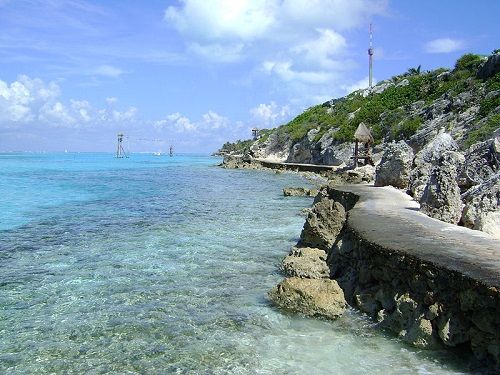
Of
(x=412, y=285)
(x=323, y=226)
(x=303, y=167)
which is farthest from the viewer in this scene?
(x=303, y=167)

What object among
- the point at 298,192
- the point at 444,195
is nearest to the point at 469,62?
the point at 298,192

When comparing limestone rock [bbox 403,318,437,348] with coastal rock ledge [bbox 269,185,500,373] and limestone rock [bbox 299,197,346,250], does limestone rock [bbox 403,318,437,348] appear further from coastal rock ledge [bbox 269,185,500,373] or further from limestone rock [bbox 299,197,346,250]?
limestone rock [bbox 299,197,346,250]

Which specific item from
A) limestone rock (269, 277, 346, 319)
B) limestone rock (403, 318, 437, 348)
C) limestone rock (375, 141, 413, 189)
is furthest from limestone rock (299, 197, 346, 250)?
limestone rock (375, 141, 413, 189)

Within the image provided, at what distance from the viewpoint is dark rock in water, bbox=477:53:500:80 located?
4475cm

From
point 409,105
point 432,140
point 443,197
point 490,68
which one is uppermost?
point 490,68

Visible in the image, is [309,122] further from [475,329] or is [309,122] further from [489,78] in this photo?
[475,329]

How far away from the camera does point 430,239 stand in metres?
9.44

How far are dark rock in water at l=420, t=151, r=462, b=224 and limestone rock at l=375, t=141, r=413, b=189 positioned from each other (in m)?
9.23

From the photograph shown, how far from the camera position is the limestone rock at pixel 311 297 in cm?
896

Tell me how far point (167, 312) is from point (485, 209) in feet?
25.7

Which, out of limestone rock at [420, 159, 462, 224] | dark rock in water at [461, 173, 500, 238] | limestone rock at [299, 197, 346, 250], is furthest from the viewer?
limestone rock at [299, 197, 346, 250]

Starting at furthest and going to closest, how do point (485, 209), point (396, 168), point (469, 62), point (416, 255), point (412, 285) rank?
point (469, 62)
point (396, 168)
point (485, 209)
point (416, 255)
point (412, 285)

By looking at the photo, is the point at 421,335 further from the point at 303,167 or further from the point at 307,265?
the point at 303,167

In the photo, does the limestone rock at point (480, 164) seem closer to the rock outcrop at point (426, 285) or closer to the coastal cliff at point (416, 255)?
the coastal cliff at point (416, 255)
